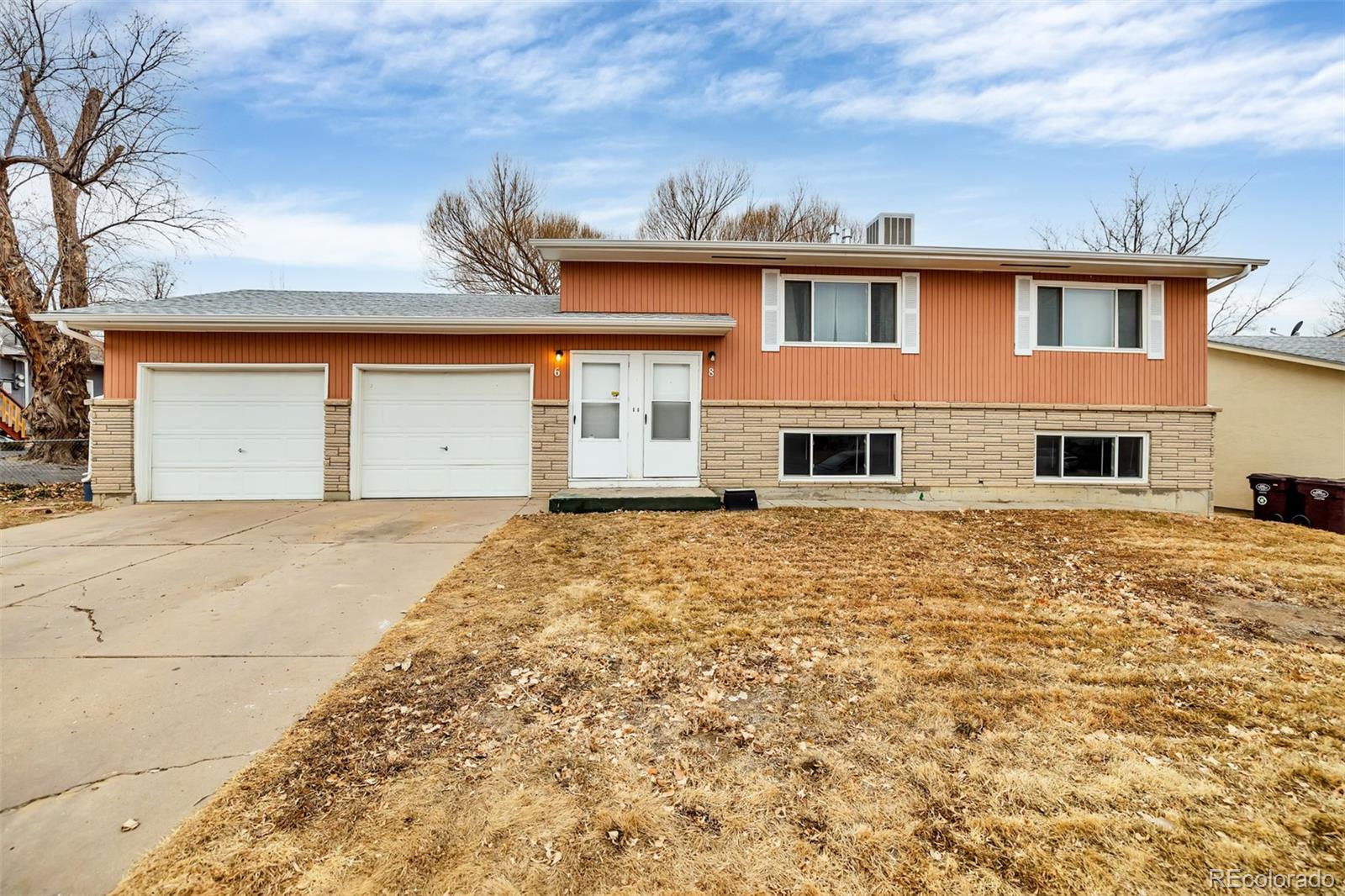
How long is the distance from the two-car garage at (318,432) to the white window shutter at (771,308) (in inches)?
150

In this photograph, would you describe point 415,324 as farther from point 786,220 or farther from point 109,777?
point 786,220

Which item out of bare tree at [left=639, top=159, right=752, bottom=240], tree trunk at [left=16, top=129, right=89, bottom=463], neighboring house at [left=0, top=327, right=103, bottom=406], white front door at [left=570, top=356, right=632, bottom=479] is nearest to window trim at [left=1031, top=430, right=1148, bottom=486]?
white front door at [left=570, top=356, right=632, bottom=479]

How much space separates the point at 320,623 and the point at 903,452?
8.10 meters

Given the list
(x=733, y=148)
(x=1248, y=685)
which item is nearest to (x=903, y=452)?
(x=1248, y=685)

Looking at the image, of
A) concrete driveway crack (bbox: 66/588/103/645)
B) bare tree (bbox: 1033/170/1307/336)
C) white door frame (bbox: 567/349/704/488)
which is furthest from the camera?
bare tree (bbox: 1033/170/1307/336)

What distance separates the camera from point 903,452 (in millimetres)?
9008

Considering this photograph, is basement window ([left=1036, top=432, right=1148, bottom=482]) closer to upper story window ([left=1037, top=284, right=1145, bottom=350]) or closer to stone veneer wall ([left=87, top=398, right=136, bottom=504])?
upper story window ([left=1037, top=284, right=1145, bottom=350])

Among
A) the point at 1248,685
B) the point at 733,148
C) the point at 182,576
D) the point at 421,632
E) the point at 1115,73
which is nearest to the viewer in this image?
the point at 1248,685

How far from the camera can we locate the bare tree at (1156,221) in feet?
66.0

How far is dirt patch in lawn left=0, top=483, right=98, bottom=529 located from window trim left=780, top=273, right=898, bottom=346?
34.8 feet

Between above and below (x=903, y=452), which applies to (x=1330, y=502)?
below

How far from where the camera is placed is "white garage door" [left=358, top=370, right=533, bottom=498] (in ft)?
28.8

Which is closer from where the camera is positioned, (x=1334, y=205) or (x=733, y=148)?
(x=1334, y=205)

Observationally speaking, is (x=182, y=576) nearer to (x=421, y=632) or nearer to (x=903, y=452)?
(x=421, y=632)
